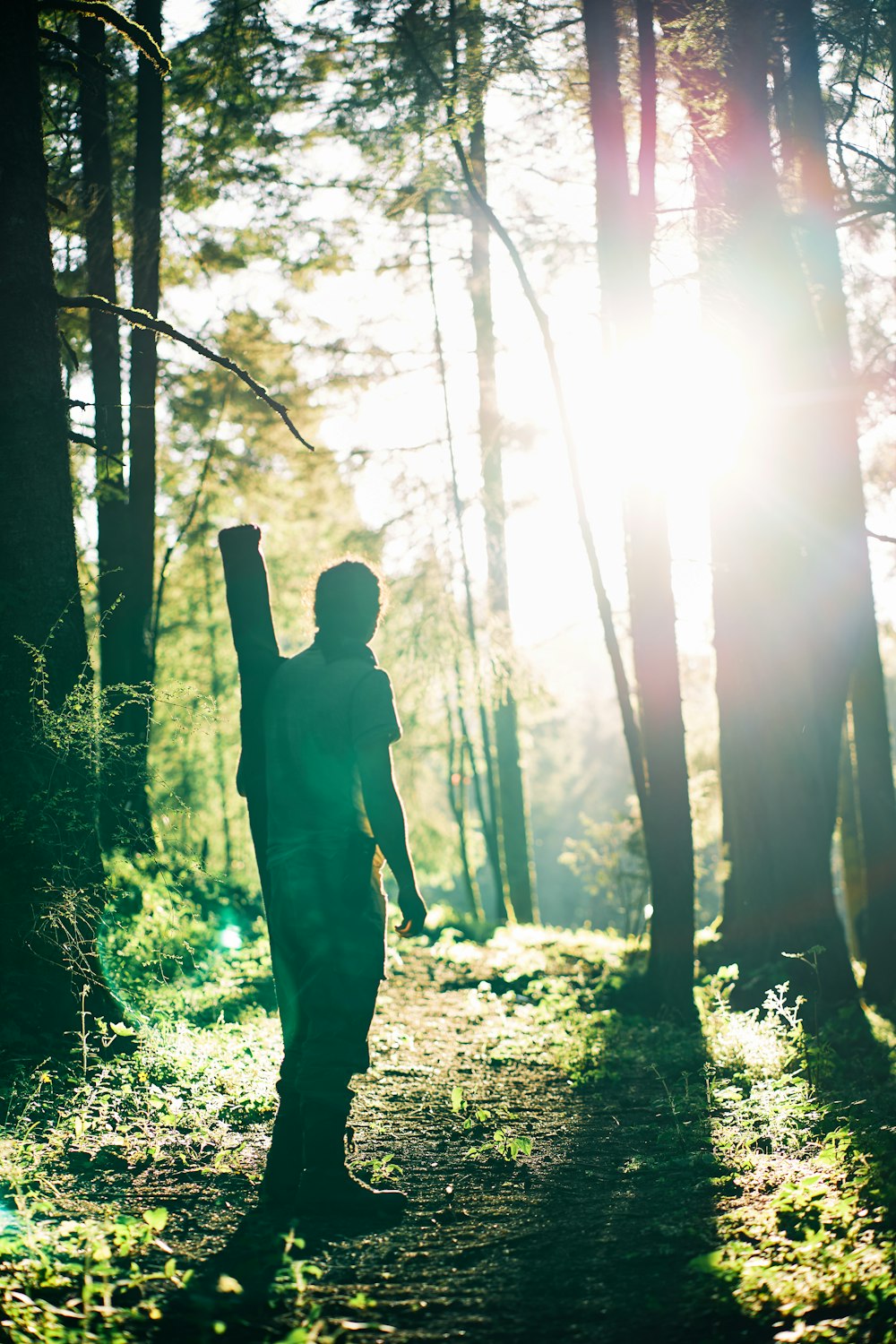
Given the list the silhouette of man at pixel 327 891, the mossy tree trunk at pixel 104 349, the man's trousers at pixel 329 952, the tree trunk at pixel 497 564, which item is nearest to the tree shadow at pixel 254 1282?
the silhouette of man at pixel 327 891

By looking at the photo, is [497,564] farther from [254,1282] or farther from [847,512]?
Answer: [254,1282]

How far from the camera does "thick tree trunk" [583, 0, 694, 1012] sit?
7.29 meters

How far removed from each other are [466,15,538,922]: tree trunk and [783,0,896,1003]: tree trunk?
3.72 m

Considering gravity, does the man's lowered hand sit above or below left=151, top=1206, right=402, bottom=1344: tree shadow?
above

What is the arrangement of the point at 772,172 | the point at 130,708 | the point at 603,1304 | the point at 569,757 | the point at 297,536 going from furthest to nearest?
the point at 569,757
the point at 297,536
the point at 772,172
the point at 130,708
the point at 603,1304

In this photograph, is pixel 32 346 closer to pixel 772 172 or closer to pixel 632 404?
pixel 632 404

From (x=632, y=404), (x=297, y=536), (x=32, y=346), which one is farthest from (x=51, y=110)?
(x=297, y=536)

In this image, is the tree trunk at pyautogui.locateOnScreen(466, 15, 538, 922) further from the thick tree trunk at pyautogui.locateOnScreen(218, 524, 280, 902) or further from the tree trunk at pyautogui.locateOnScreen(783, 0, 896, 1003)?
the thick tree trunk at pyautogui.locateOnScreen(218, 524, 280, 902)

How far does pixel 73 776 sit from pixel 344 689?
171cm

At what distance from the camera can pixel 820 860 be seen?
27.0ft

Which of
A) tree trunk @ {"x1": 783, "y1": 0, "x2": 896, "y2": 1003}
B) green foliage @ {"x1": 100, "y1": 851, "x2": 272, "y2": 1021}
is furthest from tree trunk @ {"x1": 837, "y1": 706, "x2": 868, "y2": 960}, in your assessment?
green foliage @ {"x1": 100, "y1": 851, "x2": 272, "y2": 1021}

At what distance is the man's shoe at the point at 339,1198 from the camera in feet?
11.3

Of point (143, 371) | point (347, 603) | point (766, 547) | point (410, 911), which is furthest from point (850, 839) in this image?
point (347, 603)

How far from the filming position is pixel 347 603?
389cm
